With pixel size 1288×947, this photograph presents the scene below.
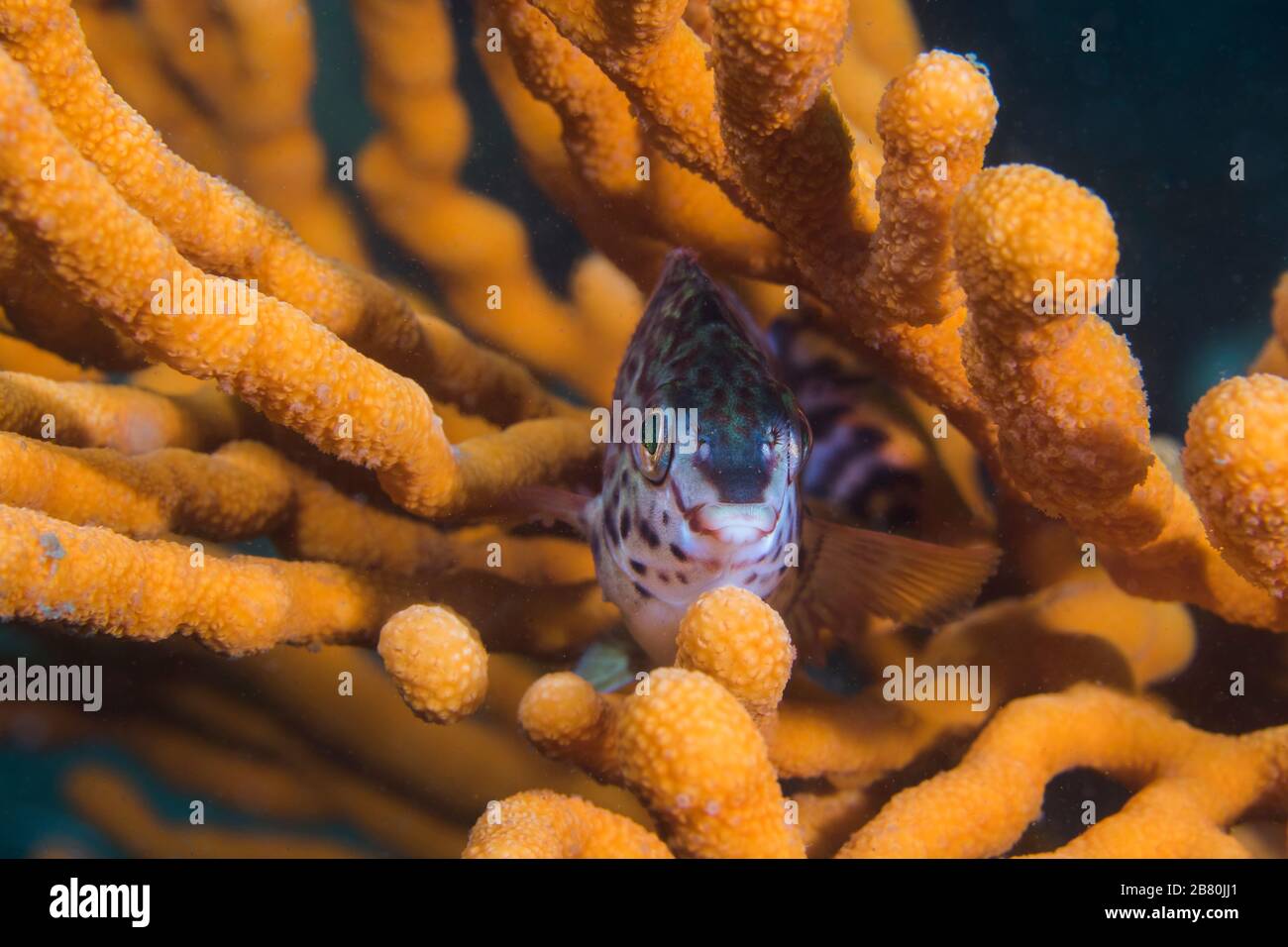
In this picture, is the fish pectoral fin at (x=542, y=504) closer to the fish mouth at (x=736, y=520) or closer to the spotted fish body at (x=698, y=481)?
the spotted fish body at (x=698, y=481)

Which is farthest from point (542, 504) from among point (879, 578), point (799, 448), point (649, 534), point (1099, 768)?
point (1099, 768)

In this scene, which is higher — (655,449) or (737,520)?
(655,449)

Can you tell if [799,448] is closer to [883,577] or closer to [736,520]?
[736,520]

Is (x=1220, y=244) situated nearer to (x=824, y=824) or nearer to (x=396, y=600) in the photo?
(x=824, y=824)

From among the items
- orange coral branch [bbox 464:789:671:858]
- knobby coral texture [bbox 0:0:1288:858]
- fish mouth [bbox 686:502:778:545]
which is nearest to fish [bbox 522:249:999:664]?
fish mouth [bbox 686:502:778:545]

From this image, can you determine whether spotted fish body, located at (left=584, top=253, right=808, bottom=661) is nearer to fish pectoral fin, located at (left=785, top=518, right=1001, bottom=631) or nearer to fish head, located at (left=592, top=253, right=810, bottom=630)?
fish head, located at (left=592, top=253, right=810, bottom=630)

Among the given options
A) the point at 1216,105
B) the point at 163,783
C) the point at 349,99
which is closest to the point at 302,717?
the point at 163,783
